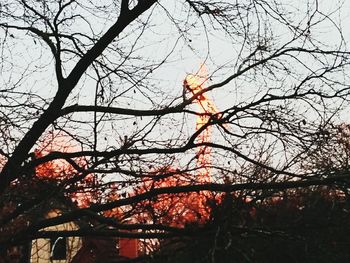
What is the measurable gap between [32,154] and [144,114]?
61.4 inches

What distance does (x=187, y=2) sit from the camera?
7.82 meters

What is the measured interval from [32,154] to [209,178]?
2.34 metres

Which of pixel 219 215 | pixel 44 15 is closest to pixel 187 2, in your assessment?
pixel 44 15

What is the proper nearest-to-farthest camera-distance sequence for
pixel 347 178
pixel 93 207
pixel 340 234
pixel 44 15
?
pixel 347 178 → pixel 93 207 → pixel 44 15 → pixel 340 234

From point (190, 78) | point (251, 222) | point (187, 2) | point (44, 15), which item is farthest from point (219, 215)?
point (44, 15)

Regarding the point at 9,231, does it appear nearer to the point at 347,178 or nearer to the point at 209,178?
the point at 209,178

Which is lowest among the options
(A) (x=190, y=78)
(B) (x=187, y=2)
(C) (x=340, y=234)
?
(C) (x=340, y=234)

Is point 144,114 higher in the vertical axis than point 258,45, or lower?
lower

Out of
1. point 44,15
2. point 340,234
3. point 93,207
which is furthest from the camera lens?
point 340,234

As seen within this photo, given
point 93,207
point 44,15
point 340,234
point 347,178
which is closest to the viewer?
point 347,178

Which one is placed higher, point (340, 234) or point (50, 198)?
point (50, 198)

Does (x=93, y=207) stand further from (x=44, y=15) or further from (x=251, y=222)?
(x=44, y=15)

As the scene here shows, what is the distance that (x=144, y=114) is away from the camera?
8.19m

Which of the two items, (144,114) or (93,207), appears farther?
(144,114)
